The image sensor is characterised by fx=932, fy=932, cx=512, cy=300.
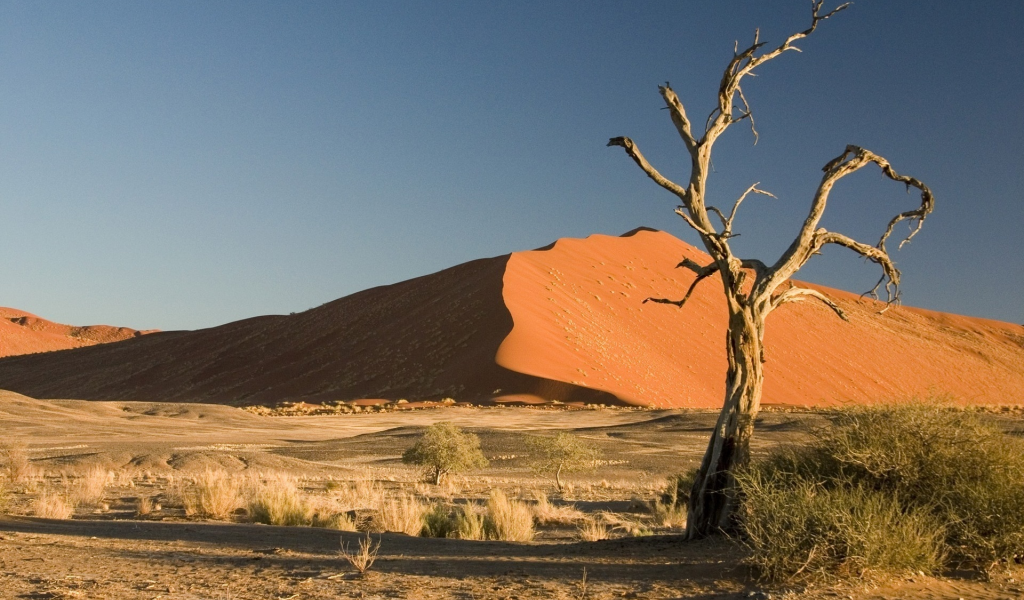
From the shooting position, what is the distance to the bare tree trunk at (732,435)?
9.16 meters

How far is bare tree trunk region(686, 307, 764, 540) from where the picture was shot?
9.16 metres

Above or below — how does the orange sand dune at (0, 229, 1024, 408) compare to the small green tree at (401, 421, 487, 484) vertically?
above

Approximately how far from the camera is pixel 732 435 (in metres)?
9.20

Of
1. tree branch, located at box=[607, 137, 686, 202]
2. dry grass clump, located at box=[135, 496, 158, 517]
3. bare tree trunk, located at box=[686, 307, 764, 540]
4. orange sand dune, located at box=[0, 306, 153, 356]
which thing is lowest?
dry grass clump, located at box=[135, 496, 158, 517]

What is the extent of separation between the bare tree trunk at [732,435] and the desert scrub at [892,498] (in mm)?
396

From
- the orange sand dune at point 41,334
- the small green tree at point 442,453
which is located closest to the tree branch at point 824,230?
the small green tree at point 442,453

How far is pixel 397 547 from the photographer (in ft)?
33.3

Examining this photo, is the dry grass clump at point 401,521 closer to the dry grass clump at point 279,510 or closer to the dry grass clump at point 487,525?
the dry grass clump at point 487,525

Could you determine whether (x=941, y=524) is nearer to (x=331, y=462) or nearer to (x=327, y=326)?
(x=331, y=462)

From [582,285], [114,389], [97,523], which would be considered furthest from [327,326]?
[97,523]

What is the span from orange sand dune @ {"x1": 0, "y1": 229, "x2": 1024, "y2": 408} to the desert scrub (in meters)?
41.3

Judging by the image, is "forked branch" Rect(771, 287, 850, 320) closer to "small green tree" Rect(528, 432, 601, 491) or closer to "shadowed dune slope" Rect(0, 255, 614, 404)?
"small green tree" Rect(528, 432, 601, 491)

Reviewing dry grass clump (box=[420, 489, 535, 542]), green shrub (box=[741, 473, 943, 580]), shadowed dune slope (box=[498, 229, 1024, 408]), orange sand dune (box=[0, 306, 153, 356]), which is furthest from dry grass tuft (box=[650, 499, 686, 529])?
orange sand dune (box=[0, 306, 153, 356])

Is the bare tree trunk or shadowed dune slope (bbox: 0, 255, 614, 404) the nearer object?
the bare tree trunk
